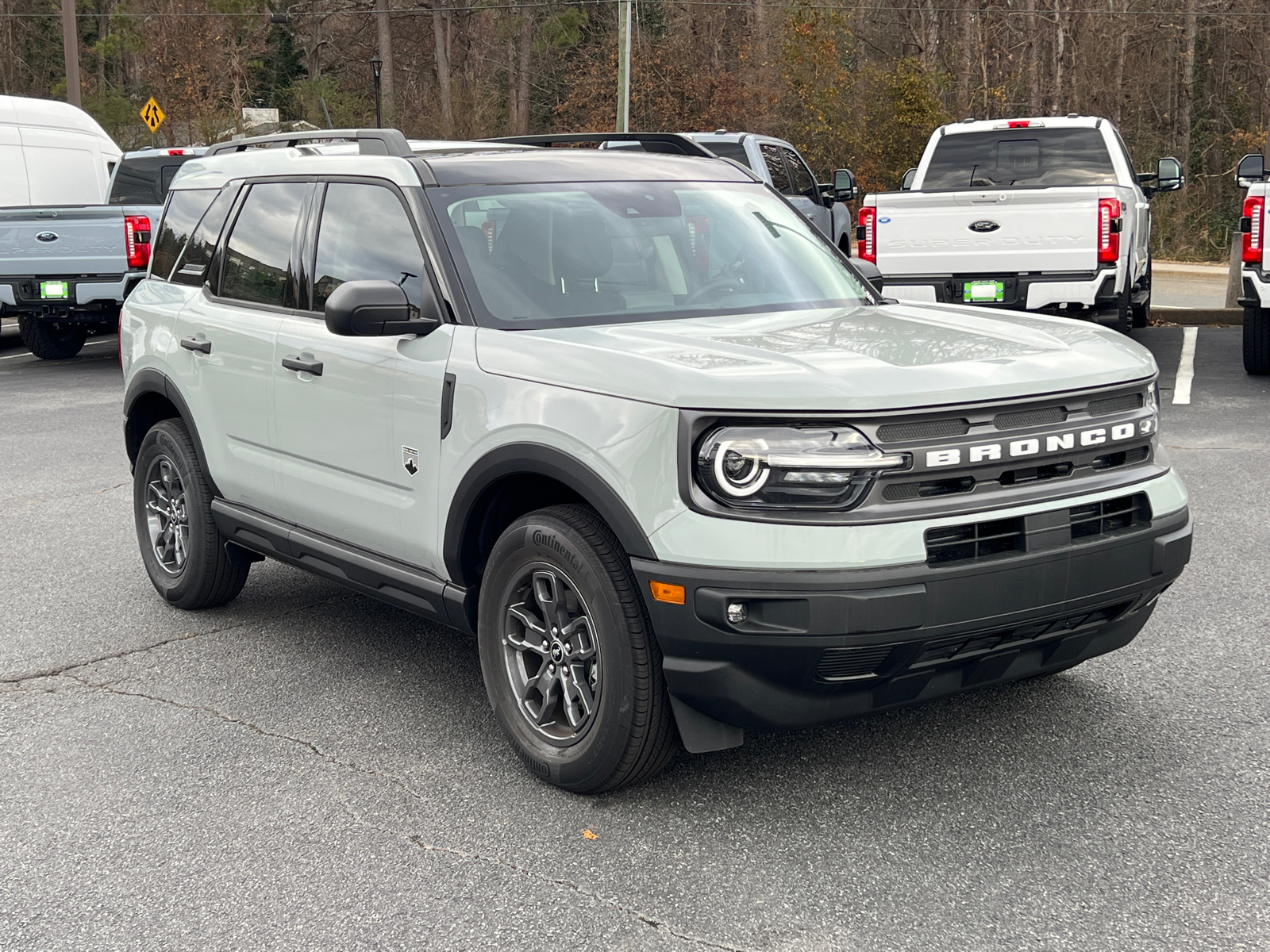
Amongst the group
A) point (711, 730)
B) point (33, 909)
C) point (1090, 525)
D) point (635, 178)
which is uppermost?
point (635, 178)

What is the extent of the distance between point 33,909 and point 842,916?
196 centimetres

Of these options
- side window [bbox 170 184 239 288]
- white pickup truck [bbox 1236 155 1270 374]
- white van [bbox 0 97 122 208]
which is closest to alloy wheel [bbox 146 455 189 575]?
side window [bbox 170 184 239 288]

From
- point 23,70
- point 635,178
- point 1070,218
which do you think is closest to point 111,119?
point 23,70

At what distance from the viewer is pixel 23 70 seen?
55.6 meters

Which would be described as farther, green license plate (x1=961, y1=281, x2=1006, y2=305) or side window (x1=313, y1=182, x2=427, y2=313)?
green license plate (x1=961, y1=281, x2=1006, y2=305)

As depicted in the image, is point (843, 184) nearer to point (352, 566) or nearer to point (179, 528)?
point (179, 528)

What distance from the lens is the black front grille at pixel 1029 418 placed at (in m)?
3.62

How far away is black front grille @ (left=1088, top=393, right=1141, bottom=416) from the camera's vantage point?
3.85m

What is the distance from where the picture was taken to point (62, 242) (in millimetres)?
14125

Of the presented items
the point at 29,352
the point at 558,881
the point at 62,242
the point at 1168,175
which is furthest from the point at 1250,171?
the point at 29,352

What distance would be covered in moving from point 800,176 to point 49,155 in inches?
361

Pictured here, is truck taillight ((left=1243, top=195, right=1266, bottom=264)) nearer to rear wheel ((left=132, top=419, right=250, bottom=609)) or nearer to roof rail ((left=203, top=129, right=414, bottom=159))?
roof rail ((left=203, top=129, right=414, bottom=159))

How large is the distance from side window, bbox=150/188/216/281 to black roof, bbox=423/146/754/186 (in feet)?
5.18

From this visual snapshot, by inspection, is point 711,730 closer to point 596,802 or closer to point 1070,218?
point 596,802
